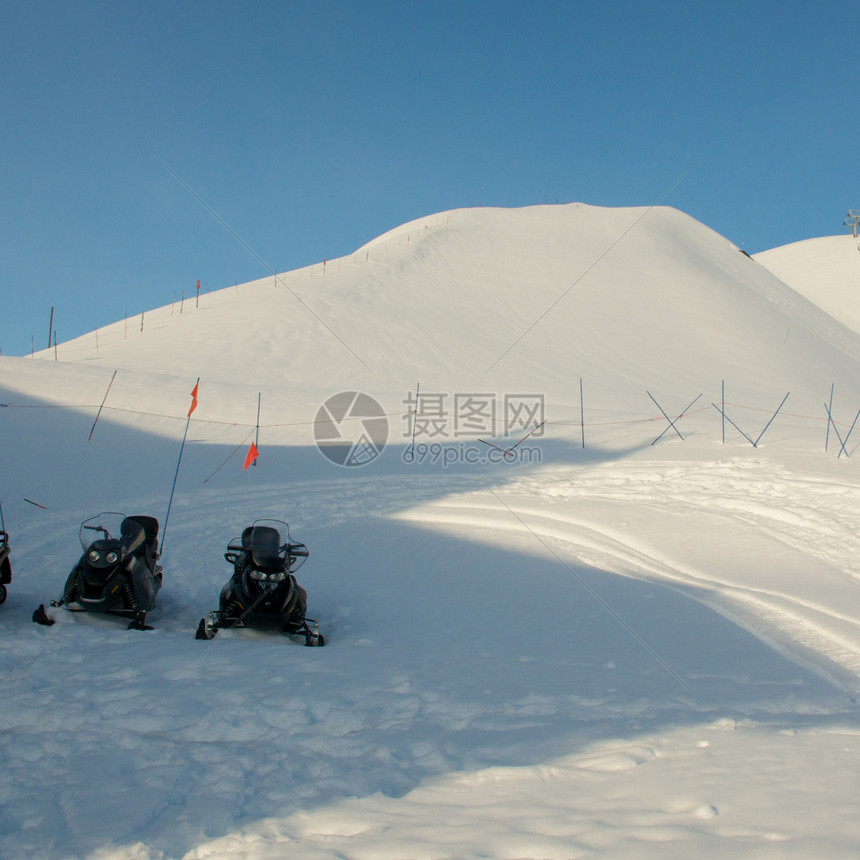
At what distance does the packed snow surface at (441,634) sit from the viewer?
270cm

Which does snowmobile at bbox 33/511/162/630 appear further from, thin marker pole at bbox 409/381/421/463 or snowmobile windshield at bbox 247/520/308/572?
thin marker pole at bbox 409/381/421/463

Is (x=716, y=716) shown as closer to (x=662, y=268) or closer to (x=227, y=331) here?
(x=227, y=331)

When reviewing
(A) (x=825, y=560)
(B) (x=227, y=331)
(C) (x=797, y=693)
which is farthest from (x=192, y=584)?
(B) (x=227, y=331)

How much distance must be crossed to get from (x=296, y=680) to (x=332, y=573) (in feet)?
11.6

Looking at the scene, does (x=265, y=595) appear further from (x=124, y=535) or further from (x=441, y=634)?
(x=124, y=535)

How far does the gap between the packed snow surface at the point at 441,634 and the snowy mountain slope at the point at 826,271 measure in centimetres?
4882

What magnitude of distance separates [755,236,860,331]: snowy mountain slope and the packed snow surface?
48.8 metres

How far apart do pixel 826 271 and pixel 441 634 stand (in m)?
80.3

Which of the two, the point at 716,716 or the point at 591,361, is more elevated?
the point at 591,361

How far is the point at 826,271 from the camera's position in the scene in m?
71.2

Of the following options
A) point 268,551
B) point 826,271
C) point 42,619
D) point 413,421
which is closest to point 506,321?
point 413,421

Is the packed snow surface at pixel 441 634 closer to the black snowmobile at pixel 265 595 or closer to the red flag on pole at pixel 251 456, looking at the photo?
the black snowmobile at pixel 265 595

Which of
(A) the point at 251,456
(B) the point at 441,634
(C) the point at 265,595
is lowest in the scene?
(B) the point at 441,634

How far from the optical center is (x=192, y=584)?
745 centimetres
